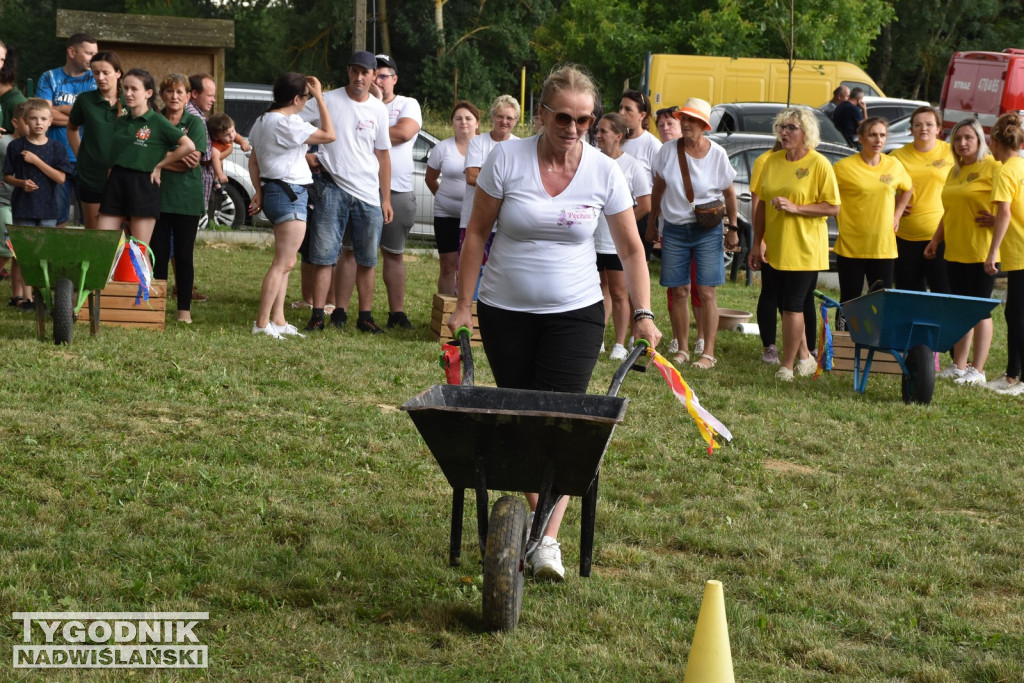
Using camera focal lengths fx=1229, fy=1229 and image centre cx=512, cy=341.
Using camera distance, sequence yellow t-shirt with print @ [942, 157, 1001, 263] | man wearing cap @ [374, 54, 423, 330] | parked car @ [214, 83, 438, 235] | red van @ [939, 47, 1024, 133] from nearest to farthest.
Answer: yellow t-shirt with print @ [942, 157, 1001, 263]
man wearing cap @ [374, 54, 423, 330]
parked car @ [214, 83, 438, 235]
red van @ [939, 47, 1024, 133]

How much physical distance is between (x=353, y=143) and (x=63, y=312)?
2.58 m

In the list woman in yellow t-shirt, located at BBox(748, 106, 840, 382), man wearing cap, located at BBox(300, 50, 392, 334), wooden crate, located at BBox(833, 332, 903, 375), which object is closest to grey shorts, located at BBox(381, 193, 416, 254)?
man wearing cap, located at BBox(300, 50, 392, 334)

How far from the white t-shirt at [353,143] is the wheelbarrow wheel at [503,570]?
5.79m

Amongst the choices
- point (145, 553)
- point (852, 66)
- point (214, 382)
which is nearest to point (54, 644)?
point (145, 553)

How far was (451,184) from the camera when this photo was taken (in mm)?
9898

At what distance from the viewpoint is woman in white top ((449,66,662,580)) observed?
4578 mm

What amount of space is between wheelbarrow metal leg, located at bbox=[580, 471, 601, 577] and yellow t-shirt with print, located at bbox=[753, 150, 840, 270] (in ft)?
16.8

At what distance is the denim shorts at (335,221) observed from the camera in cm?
958

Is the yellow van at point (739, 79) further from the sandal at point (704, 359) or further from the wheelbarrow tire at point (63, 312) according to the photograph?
the wheelbarrow tire at point (63, 312)

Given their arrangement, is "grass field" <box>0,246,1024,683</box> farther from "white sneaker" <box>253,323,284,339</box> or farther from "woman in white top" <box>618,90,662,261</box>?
"woman in white top" <box>618,90,662,261</box>

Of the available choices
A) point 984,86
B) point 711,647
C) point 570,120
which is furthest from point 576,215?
point 984,86

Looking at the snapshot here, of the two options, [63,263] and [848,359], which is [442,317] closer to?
[63,263]

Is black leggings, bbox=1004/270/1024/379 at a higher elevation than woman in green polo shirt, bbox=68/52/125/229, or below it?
→ below

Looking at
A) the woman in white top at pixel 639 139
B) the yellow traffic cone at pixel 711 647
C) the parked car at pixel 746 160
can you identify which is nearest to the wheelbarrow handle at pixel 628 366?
the yellow traffic cone at pixel 711 647
